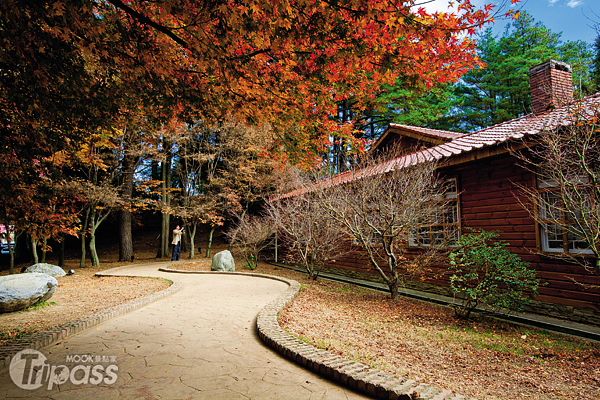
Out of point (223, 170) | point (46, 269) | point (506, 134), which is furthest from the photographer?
point (223, 170)

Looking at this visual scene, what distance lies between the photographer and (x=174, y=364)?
3783 millimetres

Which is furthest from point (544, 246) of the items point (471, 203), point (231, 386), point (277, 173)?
point (277, 173)

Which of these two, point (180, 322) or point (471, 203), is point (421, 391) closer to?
point (180, 322)

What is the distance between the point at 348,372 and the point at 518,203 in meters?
6.19

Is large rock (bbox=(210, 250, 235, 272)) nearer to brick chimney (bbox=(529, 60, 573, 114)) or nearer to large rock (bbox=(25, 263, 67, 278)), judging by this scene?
large rock (bbox=(25, 263, 67, 278))

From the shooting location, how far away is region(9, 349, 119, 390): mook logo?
338cm

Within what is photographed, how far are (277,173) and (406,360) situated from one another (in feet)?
45.9

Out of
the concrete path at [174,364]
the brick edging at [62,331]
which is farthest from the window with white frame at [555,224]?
the brick edging at [62,331]

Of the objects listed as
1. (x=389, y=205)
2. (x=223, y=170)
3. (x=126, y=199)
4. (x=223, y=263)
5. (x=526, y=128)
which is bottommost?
(x=223, y=263)

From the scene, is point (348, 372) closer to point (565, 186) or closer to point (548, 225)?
point (565, 186)

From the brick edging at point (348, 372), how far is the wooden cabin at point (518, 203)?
4.16m

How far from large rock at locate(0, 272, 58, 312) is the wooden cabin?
28.7 ft

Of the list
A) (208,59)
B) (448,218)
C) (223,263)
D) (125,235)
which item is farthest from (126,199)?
(448,218)

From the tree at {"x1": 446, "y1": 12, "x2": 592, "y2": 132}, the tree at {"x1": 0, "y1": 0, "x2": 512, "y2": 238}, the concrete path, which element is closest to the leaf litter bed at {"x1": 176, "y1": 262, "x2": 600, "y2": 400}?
the concrete path
